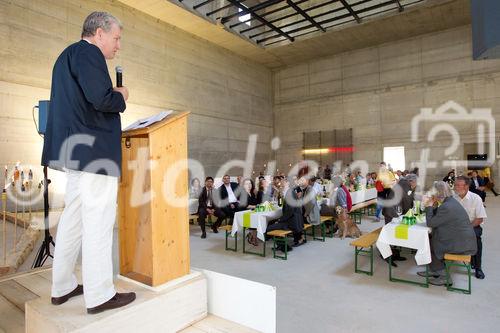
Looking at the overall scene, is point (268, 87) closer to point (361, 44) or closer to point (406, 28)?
point (361, 44)

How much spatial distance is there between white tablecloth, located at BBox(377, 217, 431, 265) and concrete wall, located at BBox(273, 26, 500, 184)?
481 inches

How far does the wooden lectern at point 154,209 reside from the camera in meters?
1.87

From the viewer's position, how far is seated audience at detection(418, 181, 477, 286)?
389 cm

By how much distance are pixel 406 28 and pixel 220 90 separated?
908cm

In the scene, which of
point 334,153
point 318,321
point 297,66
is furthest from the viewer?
point 297,66

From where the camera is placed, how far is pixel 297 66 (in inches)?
737

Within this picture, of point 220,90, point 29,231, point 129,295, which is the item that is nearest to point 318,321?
point 129,295

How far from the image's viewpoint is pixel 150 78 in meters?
12.7

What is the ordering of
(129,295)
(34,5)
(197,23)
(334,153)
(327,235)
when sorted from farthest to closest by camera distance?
(334,153) < (197,23) < (34,5) < (327,235) < (129,295)

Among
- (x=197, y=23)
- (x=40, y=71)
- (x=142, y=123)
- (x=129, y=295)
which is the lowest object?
(x=129, y=295)

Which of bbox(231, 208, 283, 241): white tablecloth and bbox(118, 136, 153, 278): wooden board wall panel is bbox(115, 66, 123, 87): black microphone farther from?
bbox(231, 208, 283, 241): white tablecloth

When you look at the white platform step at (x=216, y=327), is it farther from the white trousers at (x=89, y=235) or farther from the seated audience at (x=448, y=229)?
the seated audience at (x=448, y=229)

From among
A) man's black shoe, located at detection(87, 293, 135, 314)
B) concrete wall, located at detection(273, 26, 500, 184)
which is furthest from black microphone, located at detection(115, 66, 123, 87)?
concrete wall, located at detection(273, 26, 500, 184)

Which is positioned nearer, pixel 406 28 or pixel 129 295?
pixel 129 295
